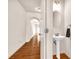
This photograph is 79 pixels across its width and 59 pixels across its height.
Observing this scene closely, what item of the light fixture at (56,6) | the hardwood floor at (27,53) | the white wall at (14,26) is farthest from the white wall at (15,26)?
the light fixture at (56,6)

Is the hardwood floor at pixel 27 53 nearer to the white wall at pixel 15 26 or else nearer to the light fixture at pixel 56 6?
the white wall at pixel 15 26

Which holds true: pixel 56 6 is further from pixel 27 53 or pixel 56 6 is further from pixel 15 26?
pixel 27 53

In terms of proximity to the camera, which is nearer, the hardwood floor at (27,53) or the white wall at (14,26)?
the white wall at (14,26)

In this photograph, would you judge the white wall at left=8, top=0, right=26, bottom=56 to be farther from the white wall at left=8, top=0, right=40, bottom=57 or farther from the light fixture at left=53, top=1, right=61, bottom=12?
the light fixture at left=53, top=1, right=61, bottom=12

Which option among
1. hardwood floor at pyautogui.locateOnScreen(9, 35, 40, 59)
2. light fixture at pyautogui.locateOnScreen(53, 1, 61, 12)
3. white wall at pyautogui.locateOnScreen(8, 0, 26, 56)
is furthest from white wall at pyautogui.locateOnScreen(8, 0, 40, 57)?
light fixture at pyautogui.locateOnScreen(53, 1, 61, 12)

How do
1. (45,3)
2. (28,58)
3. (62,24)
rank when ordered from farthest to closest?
(62,24) → (28,58) → (45,3)

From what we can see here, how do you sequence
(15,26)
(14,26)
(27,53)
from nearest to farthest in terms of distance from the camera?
(14,26) < (15,26) < (27,53)

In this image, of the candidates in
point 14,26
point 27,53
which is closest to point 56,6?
point 14,26
